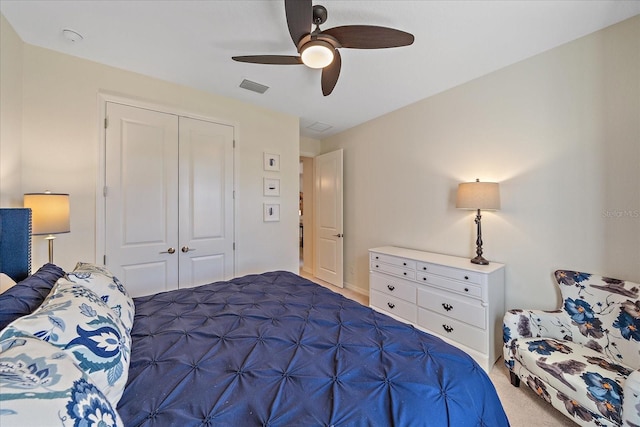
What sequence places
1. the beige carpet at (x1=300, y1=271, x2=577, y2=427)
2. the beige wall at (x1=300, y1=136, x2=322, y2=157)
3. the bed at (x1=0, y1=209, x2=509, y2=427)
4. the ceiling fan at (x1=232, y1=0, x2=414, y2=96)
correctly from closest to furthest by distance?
the bed at (x1=0, y1=209, x2=509, y2=427) → the ceiling fan at (x1=232, y1=0, x2=414, y2=96) → the beige carpet at (x1=300, y1=271, x2=577, y2=427) → the beige wall at (x1=300, y1=136, x2=322, y2=157)

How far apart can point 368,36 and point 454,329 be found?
251 cm

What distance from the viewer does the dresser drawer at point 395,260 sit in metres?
2.70

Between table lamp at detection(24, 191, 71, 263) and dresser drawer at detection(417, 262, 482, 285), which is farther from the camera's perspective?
dresser drawer at detection(417, 262, 482, 285)

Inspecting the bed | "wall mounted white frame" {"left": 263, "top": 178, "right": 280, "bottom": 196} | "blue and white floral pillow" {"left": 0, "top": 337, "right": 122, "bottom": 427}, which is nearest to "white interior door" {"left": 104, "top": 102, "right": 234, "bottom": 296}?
"wall mounted white frame" {"left": 263, "top": 178, "right": 280, "bottom": 196}

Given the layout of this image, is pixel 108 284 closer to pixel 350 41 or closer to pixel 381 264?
pixel 350 41

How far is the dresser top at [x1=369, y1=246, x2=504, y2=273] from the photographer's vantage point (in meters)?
2.24

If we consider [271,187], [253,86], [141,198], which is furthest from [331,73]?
[141,198]

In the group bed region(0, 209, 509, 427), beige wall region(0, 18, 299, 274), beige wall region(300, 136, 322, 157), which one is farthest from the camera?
beige wall region(300, 136, 322, 157)

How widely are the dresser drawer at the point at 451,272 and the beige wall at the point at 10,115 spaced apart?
3405 mm

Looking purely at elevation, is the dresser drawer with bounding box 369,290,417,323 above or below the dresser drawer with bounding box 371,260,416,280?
below

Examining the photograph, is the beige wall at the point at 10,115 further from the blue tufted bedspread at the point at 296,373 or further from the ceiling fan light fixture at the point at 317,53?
the ceiling fan light fixture at the point at 317,53

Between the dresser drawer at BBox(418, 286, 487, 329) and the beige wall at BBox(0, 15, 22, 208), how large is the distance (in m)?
3.48

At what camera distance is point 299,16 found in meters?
1.39

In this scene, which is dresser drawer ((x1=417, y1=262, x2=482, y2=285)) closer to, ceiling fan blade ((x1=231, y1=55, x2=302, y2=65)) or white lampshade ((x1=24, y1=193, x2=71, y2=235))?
ceiling fan blade ((x1=231, y1=55, x2=302, y2=65))
